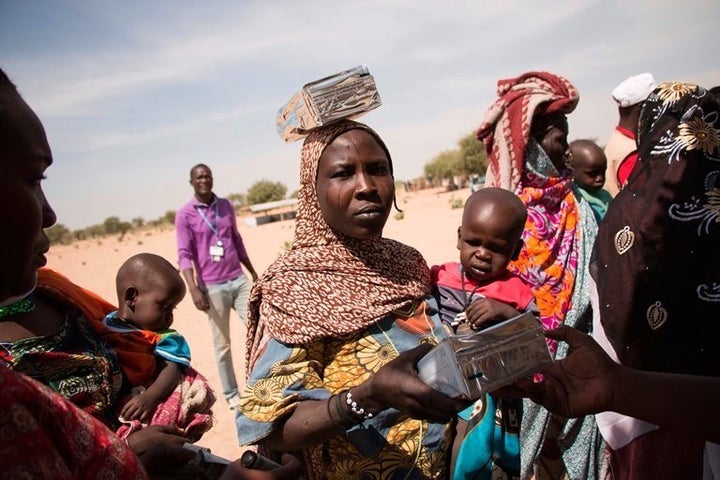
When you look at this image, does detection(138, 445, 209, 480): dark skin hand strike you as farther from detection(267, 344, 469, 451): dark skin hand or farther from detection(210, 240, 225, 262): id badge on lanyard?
detection(210, 240, 225, 262): id badge on lanyard

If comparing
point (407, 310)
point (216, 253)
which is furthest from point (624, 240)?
point (216, 253)

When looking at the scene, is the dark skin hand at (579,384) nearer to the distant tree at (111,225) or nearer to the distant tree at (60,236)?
the distant tree at (60,236)

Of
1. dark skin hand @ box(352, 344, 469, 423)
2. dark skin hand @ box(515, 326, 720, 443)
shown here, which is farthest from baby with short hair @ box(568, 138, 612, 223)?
dark skin hand @ box(352, 344, 469, 423)

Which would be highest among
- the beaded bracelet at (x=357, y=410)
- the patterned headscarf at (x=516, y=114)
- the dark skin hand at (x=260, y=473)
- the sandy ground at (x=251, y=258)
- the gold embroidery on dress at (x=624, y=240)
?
the patterned headscarf at (x=516, y=114)

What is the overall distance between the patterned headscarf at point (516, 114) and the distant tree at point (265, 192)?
5136 cm

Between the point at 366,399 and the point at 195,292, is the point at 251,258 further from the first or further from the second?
the point at 366,399

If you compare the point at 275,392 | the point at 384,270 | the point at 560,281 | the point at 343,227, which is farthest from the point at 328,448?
the point at 560,281

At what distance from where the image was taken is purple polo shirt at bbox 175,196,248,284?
18.8 ft

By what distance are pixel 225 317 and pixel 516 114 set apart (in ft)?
13.9

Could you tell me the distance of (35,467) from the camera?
68 centimetres

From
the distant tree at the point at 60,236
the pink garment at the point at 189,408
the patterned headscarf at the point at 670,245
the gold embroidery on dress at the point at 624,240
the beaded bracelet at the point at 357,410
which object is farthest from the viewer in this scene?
the distant tree at the point at 60,236

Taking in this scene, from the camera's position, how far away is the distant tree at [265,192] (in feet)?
176

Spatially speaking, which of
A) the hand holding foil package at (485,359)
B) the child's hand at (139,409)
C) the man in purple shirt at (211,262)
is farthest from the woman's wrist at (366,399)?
the man in purple shirt at (211,262)

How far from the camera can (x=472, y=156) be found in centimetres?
4216
